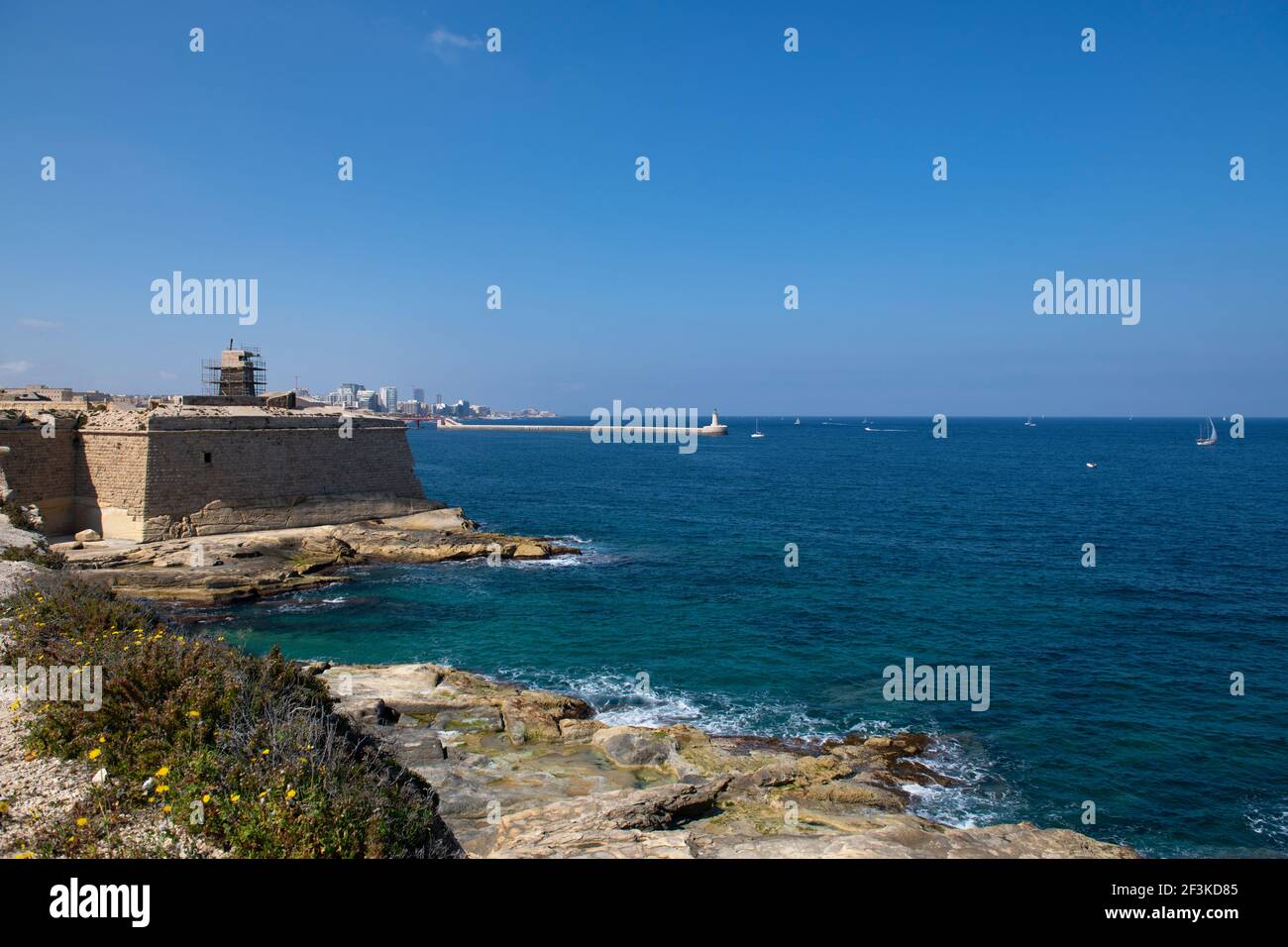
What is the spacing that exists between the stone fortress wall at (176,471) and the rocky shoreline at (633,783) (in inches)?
680

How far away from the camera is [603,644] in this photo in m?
22.9

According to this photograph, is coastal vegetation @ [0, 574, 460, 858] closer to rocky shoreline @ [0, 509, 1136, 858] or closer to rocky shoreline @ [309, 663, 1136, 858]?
rocky shoreline @ [0, 509, 1136, 858]

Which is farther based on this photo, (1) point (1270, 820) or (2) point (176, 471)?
(2) point (176, 471)

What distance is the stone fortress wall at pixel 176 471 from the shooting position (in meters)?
29.9

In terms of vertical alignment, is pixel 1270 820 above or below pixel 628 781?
below

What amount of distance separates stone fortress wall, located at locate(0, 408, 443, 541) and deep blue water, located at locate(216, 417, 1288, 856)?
6733 millimetres

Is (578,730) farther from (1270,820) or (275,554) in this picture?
(275,554)

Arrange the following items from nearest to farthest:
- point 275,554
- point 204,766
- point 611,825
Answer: point 204,766 → point 611,825 → point 275,554

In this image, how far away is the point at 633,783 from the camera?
13680 millimetres

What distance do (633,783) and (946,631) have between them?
14.0m

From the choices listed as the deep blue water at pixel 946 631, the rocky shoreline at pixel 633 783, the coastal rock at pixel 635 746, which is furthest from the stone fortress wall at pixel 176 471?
the coastal rock at pixel 635 746

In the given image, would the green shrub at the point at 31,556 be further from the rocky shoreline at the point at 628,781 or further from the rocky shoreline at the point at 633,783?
the rocky shoreline at the point at 633,783

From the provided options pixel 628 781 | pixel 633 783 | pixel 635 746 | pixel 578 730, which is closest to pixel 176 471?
pixel 578 730

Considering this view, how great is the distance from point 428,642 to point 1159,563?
102ft
